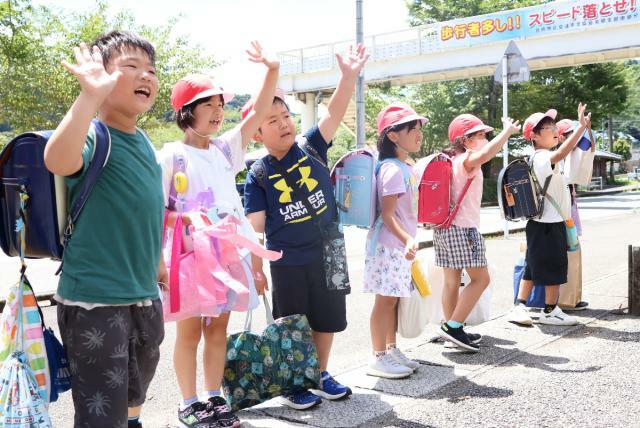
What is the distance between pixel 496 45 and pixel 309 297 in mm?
22873

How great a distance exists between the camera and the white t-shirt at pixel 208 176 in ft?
10.8

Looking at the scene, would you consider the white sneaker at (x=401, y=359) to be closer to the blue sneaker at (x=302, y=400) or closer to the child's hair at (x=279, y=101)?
the blue sneaker at (x=302, y=400)

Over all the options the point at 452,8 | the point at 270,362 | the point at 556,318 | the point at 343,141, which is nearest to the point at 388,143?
the point at 270,362

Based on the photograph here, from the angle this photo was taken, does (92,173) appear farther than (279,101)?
No

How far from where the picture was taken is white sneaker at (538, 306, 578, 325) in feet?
19.0

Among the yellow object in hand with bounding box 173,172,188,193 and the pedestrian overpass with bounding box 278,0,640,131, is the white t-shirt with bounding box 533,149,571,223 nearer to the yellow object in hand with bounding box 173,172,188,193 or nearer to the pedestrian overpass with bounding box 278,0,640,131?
the yellow object in hand with bounding box 173,172,188,193

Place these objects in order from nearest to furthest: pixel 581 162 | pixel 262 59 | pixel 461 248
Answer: pixel 262 59 < pixel 461 248 < pixel 581 162

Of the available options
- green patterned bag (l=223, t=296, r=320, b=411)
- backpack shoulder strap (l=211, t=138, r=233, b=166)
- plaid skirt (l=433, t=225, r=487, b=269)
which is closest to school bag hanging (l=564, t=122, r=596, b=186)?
plaid skirt (l=433, t=225, r=487, b=269)

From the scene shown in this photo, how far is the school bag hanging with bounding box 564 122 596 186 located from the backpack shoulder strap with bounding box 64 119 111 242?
16.0 feet

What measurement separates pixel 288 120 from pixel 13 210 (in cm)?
175

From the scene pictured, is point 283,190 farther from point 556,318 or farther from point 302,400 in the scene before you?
point 556,318

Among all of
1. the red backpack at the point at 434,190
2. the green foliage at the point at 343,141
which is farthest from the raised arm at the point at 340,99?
the green foliage at the point at 343,141

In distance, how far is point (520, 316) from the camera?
5.86 meters

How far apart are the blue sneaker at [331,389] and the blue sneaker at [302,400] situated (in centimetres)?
14
